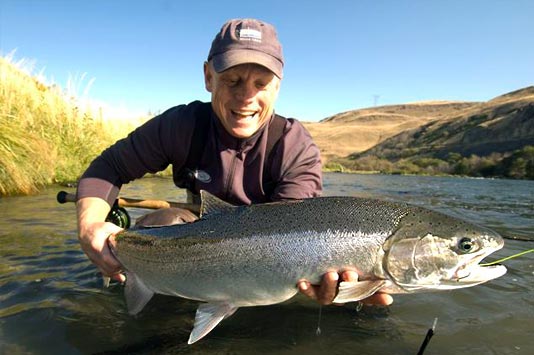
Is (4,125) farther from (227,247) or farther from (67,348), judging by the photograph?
(227,247)

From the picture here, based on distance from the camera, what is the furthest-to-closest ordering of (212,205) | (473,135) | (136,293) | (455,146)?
(473,135), (455,146), (136,293), (212,205)

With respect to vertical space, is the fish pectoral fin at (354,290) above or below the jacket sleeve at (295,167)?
below

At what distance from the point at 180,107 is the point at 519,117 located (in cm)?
7016

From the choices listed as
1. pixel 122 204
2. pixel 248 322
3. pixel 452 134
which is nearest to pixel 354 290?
pixel 248 322

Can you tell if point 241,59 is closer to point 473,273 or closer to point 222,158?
point 222,158

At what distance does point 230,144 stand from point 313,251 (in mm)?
1435

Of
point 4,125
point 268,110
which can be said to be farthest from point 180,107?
point 4,125

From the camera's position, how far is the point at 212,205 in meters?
2.62

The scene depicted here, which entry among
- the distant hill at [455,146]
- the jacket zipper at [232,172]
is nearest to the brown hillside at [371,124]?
the distant hill at [455,146]

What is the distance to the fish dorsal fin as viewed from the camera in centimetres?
259

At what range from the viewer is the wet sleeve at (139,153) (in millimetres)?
3285

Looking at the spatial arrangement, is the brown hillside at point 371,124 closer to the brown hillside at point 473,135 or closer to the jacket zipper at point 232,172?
the brown hillside at point 473,135

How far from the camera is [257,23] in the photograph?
3176 mm

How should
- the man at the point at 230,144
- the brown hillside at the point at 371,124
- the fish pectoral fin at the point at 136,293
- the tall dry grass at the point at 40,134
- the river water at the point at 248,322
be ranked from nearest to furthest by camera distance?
the river water at the point at 248,322 → the fish pectoral fin at the point at 136,293 → the man at the point at 230,144 → the tall dry grass at the point at 40,134 → the brown hillside at the point at 371,124
